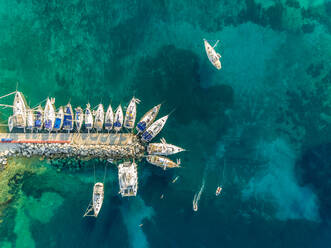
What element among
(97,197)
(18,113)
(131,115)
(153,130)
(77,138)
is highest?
(18,113)

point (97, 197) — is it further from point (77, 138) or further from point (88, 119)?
point (88, 119)

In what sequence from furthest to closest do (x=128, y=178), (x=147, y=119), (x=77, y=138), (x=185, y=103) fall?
1. (x=185, y=103)
2. (x=77, y=138)
3. (x=147, y=119)
4. (x=128, y=178)

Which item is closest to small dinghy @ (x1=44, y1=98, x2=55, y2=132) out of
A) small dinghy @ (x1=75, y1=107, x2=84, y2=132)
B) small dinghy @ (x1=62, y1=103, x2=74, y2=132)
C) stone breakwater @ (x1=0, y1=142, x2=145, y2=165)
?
small dinghy @ (x1=62, y1=103, x2=74, y2=132)

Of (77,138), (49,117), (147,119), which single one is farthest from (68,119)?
(147,119)

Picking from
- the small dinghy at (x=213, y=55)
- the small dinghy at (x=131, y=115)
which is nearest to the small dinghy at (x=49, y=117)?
the small dinghy at (x=131, y=115)

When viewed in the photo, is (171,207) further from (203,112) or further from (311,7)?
(311,7)

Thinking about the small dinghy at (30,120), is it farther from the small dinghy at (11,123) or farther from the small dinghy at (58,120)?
the small dinghy at (58,120)

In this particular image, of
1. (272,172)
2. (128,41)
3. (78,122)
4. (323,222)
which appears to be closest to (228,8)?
(128,41)
